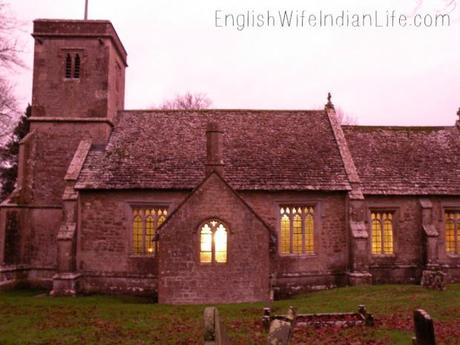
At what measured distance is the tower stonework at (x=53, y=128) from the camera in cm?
2502

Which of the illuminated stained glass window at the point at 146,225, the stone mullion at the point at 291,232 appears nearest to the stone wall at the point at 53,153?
the illuminated stained glass window at the point at 146,225

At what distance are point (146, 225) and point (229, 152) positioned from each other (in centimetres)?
597

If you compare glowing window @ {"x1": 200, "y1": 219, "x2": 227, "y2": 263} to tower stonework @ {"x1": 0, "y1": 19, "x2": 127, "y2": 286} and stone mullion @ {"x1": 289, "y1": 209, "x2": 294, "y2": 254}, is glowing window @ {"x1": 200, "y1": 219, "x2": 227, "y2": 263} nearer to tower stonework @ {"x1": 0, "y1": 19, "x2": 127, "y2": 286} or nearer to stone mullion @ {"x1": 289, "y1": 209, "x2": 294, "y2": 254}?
stone mullion @ {"x1": 289, "y1": 209, "x2": 294, "y2": 254}

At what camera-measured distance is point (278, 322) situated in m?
9.23

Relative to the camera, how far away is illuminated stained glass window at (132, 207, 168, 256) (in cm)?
2394

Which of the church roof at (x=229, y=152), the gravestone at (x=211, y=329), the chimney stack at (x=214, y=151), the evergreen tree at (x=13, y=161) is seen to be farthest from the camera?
the evergreen tree at (x=13, y=161)

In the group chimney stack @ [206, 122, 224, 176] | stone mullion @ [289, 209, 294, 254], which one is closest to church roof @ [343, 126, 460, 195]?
stone mullion @ [289, 209, 294, 254]

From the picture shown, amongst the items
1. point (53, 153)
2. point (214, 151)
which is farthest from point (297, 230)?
point (53, 153)

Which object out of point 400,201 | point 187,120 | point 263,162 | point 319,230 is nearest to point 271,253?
point 319,230

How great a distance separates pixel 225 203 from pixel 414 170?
12365 mm

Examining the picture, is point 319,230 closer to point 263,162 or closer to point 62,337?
point 263,162

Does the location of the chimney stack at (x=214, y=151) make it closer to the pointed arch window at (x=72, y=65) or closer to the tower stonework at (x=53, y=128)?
the tower stonework at (x=53, y=128)

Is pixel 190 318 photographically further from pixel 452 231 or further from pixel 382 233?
pixel 452 231

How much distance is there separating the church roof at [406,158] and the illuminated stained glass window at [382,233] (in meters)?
1.51
